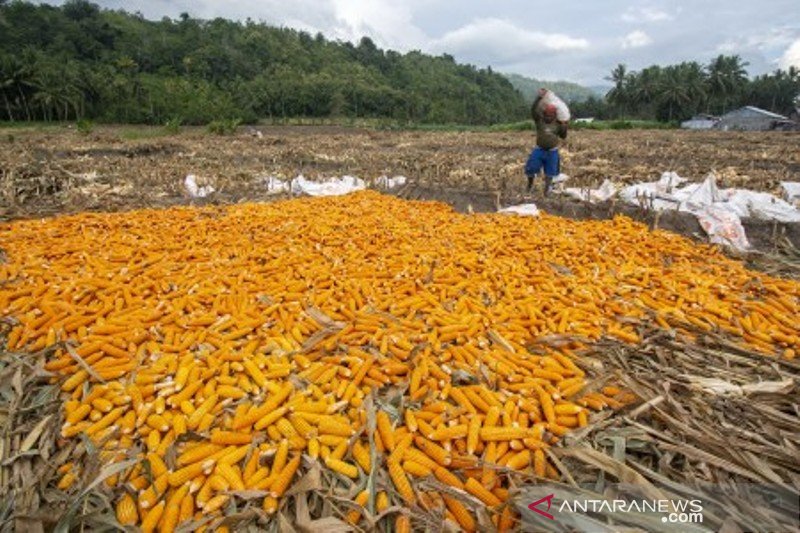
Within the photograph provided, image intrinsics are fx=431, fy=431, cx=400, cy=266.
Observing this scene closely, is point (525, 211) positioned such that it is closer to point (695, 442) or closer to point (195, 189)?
point (695, 442)

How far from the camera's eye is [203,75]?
67562 millimetres

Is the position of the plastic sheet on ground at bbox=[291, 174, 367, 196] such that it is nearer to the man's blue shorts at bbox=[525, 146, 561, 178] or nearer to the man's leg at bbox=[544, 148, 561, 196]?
the man's blue shorts at bbox=[525, 146, 561, 178]

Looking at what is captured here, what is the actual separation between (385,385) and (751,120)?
65863mm

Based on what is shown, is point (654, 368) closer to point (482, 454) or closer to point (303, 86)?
point (482, 454)

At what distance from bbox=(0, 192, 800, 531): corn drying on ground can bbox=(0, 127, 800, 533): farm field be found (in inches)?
0.6

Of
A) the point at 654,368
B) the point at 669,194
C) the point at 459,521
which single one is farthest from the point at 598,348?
the point at 669,194

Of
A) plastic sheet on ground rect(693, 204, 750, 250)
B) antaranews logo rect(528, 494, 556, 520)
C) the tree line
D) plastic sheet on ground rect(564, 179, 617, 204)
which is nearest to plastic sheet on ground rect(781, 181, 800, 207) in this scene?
plastic sheet on ground rect(693, 204, 750, 250)

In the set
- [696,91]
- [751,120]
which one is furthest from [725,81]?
[751,120]

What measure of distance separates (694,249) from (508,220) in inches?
86.2

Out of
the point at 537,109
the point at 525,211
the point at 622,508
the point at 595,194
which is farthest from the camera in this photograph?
the point at 595,194

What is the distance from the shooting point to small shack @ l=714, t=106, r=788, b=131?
48.0 m

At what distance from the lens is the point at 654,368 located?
2.76 metres

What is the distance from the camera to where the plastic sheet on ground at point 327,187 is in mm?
Result: 9509

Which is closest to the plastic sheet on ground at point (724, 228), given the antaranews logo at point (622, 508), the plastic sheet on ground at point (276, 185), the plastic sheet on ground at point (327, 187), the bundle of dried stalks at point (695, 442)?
the bundle of dried stalks at point (695, 442)
